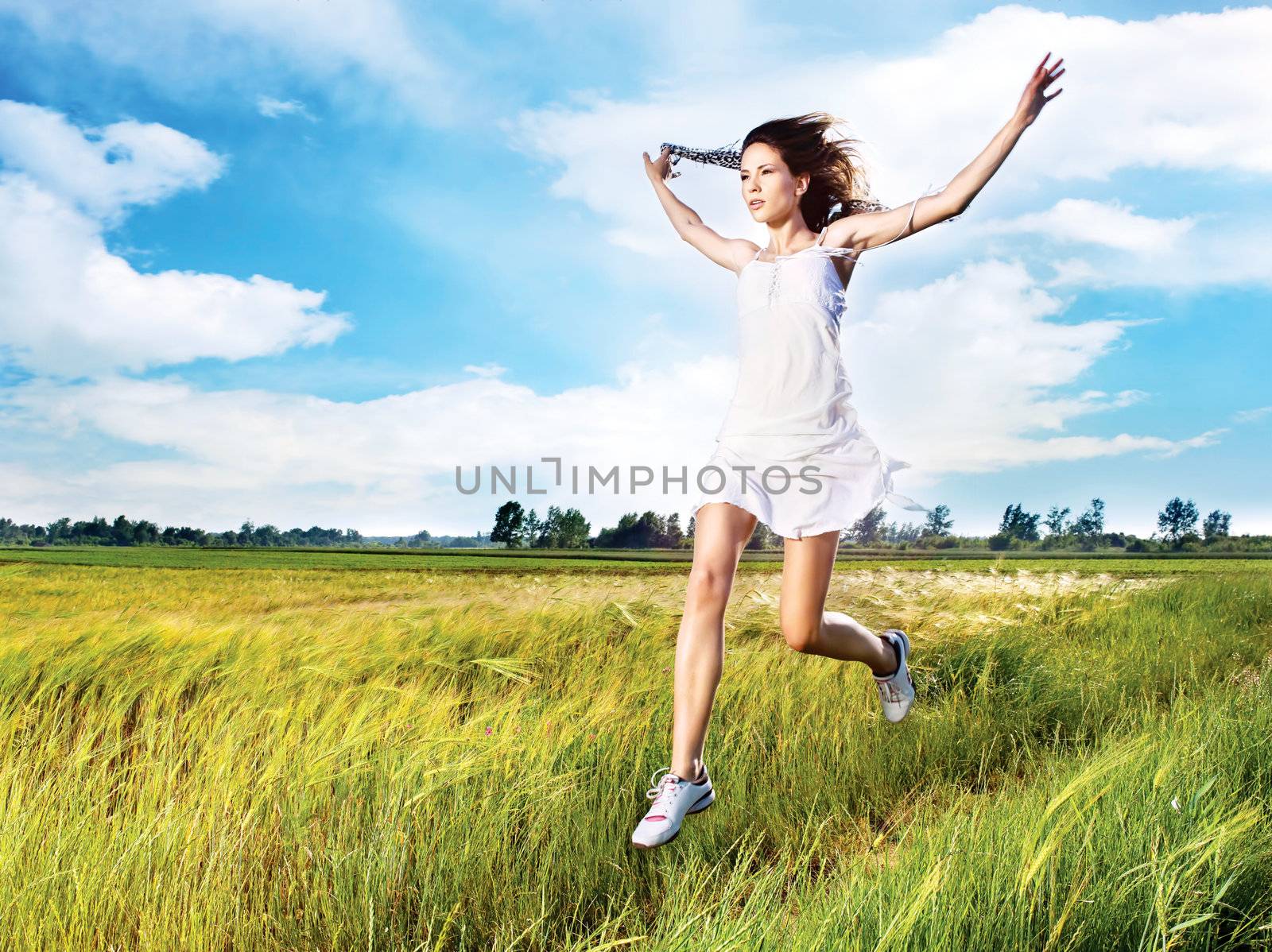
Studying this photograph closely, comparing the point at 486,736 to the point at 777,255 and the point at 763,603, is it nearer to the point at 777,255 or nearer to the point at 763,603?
the point at 777,255

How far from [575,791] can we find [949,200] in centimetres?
202

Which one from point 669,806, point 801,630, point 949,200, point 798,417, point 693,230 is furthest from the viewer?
point 693,230

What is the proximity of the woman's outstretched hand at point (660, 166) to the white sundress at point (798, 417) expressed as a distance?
873mm

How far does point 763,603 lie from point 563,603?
4.01 feet

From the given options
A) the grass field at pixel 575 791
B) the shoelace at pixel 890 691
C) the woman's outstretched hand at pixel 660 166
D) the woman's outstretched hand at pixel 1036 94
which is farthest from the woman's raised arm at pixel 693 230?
the shoelace at pixel 890 691

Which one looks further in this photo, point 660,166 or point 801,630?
point 660,166

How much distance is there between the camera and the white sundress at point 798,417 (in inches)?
103

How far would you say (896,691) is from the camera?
339cm

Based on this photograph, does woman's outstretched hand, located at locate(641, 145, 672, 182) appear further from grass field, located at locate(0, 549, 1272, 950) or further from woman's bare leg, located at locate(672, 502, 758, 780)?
grass field, located at locate(0, 549, 1272, 950)

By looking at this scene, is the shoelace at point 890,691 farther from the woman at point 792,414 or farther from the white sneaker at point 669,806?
the white sneaker at point 669,806

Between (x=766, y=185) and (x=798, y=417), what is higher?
(x=766, y=185)

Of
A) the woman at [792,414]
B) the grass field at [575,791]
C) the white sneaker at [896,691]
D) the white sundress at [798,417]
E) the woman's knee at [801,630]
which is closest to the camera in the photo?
the grass field at [575,791]

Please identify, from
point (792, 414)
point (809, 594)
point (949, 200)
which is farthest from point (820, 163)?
point (809, 594)

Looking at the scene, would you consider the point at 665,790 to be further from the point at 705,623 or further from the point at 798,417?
the point at 798,417
